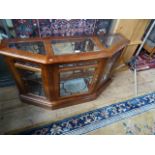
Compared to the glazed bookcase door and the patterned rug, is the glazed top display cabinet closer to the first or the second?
the glazed bookcase door

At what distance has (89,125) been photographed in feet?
4.71

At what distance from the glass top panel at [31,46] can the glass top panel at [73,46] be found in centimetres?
11

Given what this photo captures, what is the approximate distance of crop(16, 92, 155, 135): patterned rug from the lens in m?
1.36

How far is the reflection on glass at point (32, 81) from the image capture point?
124cm

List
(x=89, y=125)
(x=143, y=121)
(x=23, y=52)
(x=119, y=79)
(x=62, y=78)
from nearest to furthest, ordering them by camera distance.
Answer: (x=23, y=52), (x=62, y=78), (x=89, y=125), (x=143, y=121), (x=119, y=79)

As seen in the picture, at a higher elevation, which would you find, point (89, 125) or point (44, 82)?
point (44, 82)

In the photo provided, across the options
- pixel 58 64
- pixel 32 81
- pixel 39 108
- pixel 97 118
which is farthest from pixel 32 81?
pixel 97 118

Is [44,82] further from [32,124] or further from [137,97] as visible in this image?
[137,97]

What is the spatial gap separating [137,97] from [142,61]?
0.84 metres

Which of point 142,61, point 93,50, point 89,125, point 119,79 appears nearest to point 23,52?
point 93,50

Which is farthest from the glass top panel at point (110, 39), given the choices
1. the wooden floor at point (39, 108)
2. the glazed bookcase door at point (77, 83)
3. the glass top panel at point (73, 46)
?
the wooden floor at point (39, 108)

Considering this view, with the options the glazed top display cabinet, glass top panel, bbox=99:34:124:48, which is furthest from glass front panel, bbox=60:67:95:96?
glass top panel, bbox=99:34:124:48

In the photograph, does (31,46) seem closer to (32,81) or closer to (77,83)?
(32,81)

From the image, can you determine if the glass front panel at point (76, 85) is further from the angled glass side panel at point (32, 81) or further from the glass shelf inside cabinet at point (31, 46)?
the glass shelf inside cabinet at point (31, 46)
